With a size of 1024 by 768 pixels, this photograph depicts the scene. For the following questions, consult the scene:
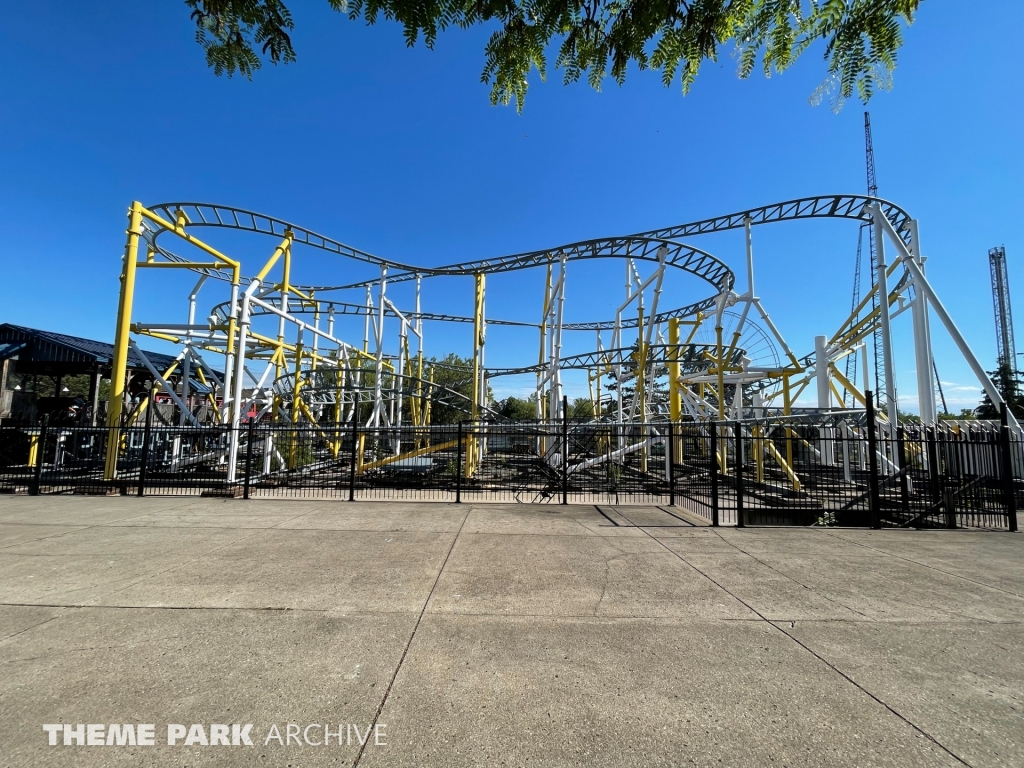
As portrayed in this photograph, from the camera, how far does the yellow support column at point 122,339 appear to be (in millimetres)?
11125

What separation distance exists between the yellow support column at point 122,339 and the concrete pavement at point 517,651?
528 centimetres

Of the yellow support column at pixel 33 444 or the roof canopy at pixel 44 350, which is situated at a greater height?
the roof canopy at pixel 44 350

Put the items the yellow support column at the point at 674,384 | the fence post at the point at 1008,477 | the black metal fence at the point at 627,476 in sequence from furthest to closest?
the yellow support column at the point at 674,384 < the black metal fence at the point at 627,476 < the fence post at the point at 1008,477

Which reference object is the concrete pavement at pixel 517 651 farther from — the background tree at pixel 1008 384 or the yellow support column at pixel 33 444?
the background tree at pixel 1008 384

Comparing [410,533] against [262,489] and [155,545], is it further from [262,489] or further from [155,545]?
[262,489]

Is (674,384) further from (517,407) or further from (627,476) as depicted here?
(517,407)

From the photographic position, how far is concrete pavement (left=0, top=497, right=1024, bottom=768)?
2.42 m

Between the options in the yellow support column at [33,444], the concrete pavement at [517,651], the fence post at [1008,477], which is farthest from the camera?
the yellow support column at [33,444]

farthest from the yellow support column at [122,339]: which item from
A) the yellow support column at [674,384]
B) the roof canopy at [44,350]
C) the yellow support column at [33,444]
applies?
the yellow support column at [674,384]

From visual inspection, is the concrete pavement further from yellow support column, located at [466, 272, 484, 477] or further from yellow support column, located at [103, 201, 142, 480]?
yellow support column, located at [466, 272, 484, 477]

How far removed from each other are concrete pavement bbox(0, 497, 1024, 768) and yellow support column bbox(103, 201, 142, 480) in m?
5.28

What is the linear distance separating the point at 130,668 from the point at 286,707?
1401 mm

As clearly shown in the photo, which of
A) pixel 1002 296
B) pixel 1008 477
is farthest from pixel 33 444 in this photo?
pixel 1002 296

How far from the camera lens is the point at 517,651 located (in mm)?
3395
